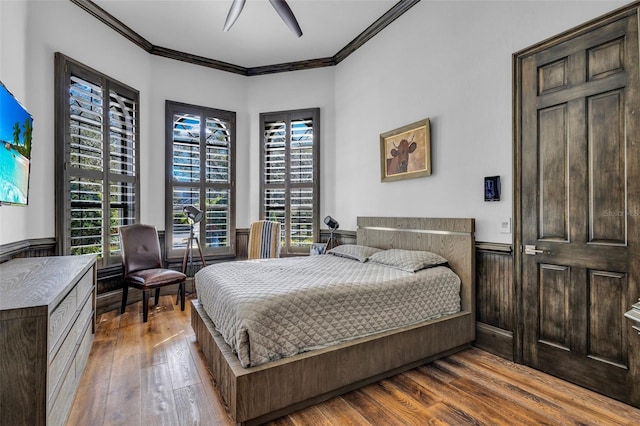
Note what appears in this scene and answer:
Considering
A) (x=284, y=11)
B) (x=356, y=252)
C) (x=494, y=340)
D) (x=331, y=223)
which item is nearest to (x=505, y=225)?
(x=494, y=340)

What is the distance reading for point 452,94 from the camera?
294 centimetres

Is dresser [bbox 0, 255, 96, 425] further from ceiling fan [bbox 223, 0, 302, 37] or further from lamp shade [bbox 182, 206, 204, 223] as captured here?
ceiling fan [bbox 223, 0, 302, 37]

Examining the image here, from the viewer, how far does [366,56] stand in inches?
159

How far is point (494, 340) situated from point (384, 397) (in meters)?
1.23

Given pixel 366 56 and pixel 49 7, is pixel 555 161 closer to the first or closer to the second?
pixel 366 56

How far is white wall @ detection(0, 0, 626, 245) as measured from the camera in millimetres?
2541

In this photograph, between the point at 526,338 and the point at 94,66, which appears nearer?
Result: the point at 526,338

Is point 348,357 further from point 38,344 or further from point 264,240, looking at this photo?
point 264,240

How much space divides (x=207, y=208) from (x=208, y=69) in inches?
84.0

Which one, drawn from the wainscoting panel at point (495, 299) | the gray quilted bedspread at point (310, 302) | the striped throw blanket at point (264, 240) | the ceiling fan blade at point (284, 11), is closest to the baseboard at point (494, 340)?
the wainscoting panel at point (495, 299)

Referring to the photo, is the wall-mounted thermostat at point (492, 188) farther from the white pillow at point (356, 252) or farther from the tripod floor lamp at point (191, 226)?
the tripod floor lamp at point (191, 226)

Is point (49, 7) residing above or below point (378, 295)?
above

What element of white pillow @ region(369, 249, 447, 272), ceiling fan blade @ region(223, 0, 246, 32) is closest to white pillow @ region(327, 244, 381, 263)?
white pillow @ region(369, 249, 447, 272)

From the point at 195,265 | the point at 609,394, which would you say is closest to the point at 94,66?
the point at 195,265
